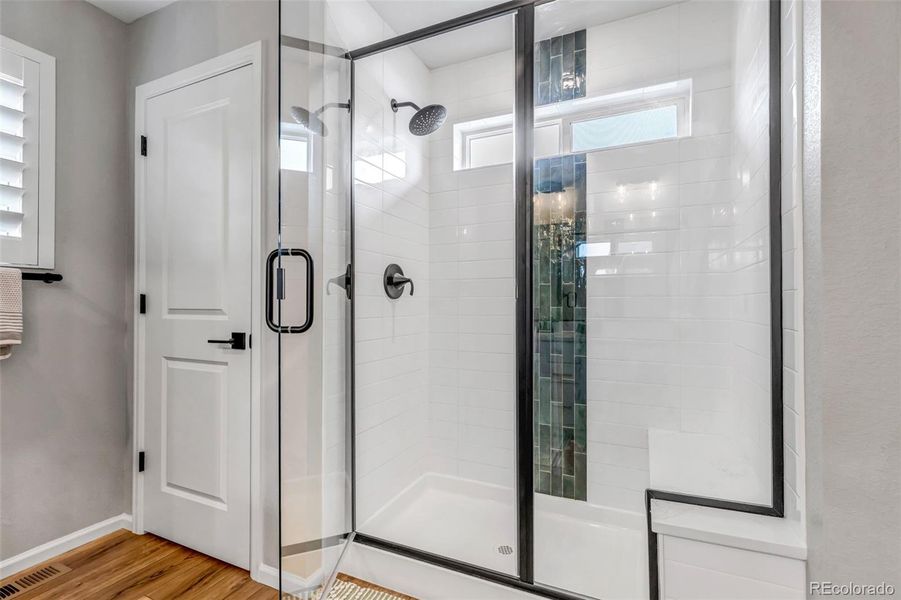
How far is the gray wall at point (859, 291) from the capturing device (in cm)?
88

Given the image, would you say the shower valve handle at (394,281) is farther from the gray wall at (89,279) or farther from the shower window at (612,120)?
the shower window at (612,120)

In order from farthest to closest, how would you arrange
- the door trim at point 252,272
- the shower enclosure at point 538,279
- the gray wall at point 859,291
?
the door trim at point 252,272 < the shower enclosure at point 538,279 < the gray wall at point 859,291

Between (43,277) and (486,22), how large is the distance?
6.37 feet

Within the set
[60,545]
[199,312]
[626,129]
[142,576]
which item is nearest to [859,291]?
[626,129]

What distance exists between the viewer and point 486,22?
Answer: 5.02 ft

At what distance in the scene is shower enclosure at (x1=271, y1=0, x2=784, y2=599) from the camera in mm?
1353

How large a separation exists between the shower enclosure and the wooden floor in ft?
1.51

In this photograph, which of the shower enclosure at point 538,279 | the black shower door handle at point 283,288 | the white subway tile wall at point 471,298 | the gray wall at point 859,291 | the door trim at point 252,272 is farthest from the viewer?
the white subway tile wall at point 471,298

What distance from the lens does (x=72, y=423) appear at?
165 centimetres

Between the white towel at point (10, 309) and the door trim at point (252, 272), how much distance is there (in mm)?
405

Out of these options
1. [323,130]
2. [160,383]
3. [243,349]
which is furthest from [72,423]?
[323,130]

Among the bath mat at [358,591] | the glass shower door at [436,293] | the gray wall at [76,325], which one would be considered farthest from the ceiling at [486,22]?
the bath mat at [358,591]

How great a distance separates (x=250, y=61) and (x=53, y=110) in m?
0.79

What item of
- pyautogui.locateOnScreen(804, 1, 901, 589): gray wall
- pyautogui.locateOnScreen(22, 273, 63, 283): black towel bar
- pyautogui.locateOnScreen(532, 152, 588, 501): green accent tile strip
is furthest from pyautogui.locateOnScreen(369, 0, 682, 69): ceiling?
pyautogui.locateOnScreen(22, 273, 63, 283): black towel bar
